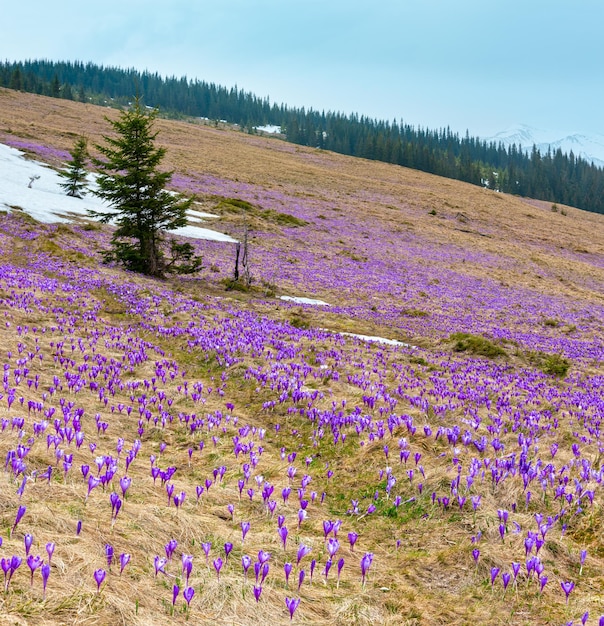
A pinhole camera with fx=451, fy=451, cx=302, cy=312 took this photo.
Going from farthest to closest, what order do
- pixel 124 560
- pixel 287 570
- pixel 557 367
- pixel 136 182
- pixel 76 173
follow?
pixel 76 173 < pixel 136 182 < pixel 557 367 < pixel 287 570 < pixel 124 560

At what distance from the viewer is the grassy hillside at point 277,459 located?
10.8 feet

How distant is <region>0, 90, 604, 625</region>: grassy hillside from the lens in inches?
130

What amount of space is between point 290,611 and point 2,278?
15.5 m

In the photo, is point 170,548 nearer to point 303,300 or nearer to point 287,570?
point 287,570

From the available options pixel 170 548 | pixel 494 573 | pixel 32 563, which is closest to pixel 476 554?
pixel 494 573

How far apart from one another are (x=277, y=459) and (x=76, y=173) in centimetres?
3975

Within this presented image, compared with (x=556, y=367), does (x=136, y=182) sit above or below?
above

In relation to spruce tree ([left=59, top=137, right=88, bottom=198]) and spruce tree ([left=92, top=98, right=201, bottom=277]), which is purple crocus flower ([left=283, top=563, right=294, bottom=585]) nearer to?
spruce tree ([left=92, top=98, right=201, bottom=277])

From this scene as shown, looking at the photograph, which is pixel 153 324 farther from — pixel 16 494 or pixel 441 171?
pixel 441 171

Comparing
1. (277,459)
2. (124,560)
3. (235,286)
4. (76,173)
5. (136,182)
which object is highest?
(76,173)

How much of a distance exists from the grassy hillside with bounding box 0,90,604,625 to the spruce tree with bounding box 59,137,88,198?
18228 mm

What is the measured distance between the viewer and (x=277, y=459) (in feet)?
20.5

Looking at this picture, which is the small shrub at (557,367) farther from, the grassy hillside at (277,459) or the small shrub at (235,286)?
the small shrub at (235,286)

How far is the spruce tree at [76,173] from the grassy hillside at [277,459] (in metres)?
18.2
